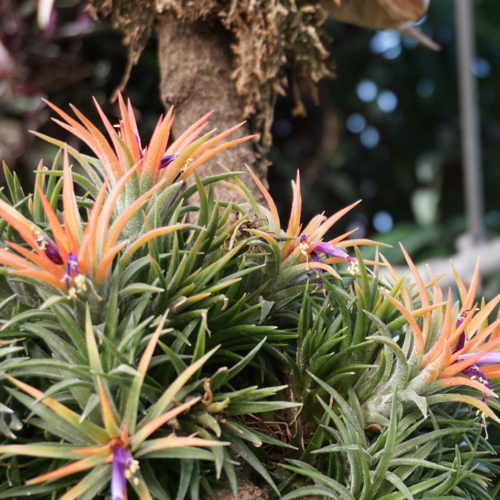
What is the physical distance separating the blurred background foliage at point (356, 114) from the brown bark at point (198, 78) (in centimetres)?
65

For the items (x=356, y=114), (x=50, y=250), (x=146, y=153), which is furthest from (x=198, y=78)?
(x=356, y=114)

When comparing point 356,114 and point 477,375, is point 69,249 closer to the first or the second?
point 477,375

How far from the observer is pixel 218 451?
11.6 inches

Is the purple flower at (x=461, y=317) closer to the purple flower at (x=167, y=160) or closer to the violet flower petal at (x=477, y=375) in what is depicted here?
the violet flower petal at (x=477, y=375)

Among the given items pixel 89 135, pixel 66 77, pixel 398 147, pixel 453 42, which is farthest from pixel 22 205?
pixel 453 42

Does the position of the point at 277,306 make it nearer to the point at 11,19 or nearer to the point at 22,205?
the point at 22,205

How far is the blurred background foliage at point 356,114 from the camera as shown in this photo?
1.24 m

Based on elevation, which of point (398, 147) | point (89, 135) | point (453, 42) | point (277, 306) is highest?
point (453, 42)

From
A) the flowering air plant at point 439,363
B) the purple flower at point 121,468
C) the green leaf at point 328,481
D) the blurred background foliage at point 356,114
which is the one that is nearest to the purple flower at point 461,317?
the flowering air plant at point 439,363

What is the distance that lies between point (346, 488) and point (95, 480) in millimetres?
167

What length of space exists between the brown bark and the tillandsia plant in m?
0.20

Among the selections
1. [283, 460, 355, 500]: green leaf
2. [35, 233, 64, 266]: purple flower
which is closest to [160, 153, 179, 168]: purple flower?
[35, 233, 64, 266]: purple flower

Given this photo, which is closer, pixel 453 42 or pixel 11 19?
pixel 11 19

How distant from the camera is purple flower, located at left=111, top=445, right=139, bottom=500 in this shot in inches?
10.1
